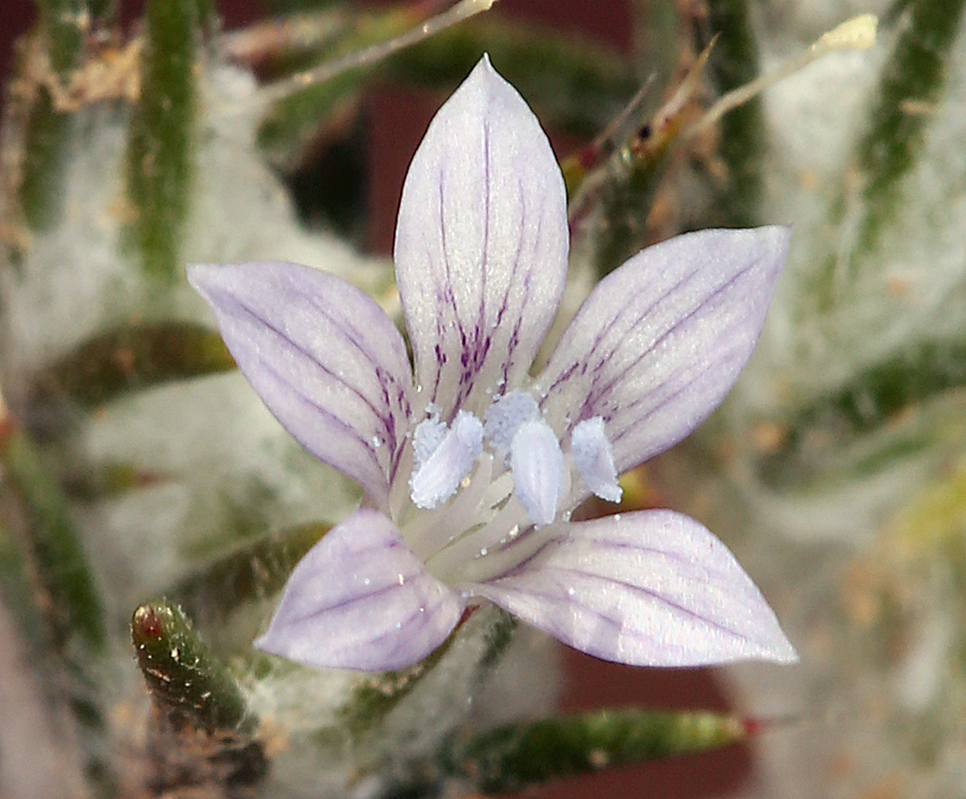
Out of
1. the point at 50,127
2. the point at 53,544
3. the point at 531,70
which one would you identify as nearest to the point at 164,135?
the point at 50,127

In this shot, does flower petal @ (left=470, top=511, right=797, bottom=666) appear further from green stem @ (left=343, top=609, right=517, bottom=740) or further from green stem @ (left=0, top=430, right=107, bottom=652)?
A: green stem @ (left=0, top=430, right=107, bottom=652)

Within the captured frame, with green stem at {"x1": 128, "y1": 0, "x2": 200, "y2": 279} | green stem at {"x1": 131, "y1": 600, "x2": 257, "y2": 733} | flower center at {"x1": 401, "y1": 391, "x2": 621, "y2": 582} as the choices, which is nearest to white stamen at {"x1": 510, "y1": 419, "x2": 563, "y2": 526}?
flower center at {"x1": 401, "y1": 391, "x2": 621, "y2": 582}

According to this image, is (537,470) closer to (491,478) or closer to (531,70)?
(491,478)

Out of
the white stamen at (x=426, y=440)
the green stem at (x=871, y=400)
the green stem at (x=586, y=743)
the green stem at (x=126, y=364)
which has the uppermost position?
the green stem at (x=126, y=364)

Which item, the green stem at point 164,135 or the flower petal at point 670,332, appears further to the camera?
→ the green stem at point 164,135

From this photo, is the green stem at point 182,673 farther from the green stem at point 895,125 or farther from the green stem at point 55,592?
the green stem at point 895,125

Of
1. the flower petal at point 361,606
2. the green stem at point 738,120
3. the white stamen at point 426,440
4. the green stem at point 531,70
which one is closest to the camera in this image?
the flower petal at point 361,606

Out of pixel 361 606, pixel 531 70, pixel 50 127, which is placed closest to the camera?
pixel 361 606

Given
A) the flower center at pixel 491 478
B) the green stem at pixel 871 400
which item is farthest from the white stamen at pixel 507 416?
the green stem at pixel 871 400
